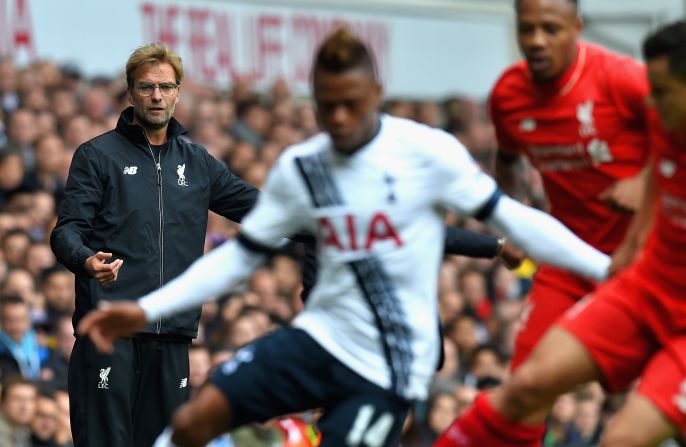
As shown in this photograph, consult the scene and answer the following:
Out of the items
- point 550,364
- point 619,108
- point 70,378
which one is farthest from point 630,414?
point 70,378

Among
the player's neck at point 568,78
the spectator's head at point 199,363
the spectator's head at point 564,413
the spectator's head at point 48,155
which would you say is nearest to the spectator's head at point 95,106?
the spectator's head at point 48,155

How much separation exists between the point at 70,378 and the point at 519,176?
2566mm

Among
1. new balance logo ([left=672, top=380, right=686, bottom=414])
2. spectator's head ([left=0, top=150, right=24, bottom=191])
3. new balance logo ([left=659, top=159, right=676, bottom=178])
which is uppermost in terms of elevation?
new balance logo ([left=659, top=159, right=676, bottom=178])

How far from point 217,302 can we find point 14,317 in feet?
7.48

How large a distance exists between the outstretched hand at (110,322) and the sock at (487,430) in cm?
140

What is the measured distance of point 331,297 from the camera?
6.46m

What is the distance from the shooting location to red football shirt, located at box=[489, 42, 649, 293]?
734 centimetres

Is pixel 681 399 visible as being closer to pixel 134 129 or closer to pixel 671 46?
pixel 671 46

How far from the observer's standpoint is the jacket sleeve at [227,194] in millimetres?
8719

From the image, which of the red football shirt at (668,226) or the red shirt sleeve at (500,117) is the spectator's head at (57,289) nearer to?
the red shirt sleeve at (500,117)

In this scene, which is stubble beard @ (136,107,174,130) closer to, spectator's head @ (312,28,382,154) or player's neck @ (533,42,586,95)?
player's neck @ (533,42,586,95)

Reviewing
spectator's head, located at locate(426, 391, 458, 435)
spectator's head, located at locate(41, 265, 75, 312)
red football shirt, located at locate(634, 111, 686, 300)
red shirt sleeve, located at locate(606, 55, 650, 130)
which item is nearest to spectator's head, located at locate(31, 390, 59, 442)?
spectator's head, located at locate(41, 265, 75, 312)

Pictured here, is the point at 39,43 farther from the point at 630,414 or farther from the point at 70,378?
the point at 630,414

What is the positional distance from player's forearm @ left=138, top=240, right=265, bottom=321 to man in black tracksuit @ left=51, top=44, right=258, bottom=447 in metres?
1.58
